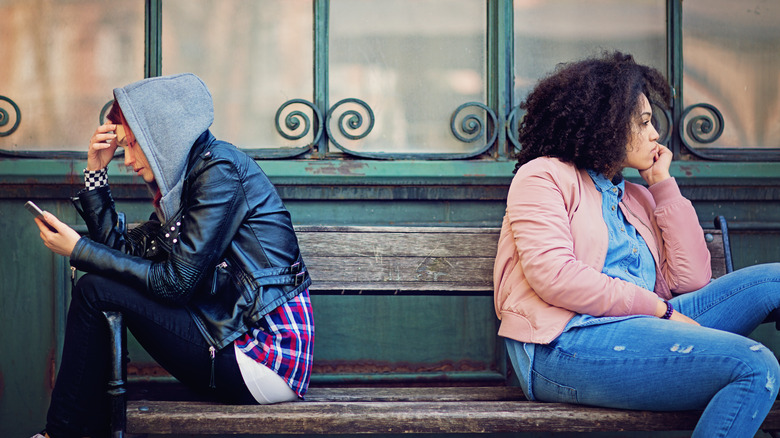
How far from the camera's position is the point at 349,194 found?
3457 mm

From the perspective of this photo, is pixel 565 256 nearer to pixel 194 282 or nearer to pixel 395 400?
pixel 395 400

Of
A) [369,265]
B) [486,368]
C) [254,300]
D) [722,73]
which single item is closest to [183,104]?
[254,300]

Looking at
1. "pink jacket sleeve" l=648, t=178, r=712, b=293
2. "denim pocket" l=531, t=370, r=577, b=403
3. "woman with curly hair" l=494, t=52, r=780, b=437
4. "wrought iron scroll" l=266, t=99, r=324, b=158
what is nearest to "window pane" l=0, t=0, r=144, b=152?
"wrought iron scroll" l=266, t=99, r=324, b=158

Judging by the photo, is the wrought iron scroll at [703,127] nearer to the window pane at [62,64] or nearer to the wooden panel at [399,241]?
the wooden panel at [399,241]

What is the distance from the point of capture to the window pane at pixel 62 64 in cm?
346

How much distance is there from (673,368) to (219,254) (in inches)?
58.2

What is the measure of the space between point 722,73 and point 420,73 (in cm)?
156

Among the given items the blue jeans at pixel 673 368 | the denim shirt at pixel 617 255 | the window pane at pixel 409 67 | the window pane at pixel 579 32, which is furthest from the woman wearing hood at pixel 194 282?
the window pane at pixel 579 32

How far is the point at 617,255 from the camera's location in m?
2.55

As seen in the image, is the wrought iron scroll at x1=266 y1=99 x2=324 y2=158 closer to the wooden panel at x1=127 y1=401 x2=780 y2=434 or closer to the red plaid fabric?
the red plaid fabric

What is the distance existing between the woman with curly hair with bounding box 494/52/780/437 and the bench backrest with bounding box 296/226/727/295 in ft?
0.96

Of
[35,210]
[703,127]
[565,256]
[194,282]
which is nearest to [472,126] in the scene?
[703,127]

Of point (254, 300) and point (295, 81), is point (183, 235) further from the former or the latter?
point (295, 81)

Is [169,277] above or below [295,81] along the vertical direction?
below
